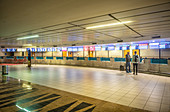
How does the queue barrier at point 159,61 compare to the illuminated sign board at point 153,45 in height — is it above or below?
below

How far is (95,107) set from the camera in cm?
408

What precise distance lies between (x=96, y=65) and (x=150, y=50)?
762cm

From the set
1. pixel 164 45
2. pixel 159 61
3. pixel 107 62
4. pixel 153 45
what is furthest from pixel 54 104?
pixel 153 45

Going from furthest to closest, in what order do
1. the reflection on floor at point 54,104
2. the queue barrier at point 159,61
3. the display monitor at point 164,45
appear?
1. the display monitor at point 164,45
2. the queue barrier at point 159,61
3. the reflection on floor at point 54,104

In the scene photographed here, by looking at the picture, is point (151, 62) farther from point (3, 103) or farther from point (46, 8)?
point (3, 103)

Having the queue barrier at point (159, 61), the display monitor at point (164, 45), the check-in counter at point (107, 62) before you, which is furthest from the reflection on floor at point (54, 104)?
the display monitor at point (164, 45)

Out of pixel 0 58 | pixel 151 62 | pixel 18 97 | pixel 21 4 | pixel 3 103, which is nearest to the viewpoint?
pixel 21 4

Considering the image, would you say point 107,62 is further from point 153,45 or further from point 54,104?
point 54,104

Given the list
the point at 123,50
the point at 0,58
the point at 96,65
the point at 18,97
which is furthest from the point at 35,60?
the point at 18,97

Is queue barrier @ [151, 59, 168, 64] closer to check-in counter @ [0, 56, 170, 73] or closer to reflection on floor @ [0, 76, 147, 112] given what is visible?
check-in counter @ [0, 56, 170, 73]

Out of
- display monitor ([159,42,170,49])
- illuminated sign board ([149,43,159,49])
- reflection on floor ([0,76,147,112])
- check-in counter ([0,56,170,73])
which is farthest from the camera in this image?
illuminated sign board ([149,43,159,49])

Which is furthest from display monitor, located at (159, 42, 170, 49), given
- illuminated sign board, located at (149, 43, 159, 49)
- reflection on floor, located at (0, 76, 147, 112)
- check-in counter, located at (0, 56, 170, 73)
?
reflection on floor, located at (0, 76, 147, 112)

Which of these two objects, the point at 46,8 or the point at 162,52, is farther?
the point at 162,52

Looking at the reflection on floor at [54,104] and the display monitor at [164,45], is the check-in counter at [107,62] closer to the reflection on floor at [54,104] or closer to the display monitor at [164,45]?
the display monitor at [164,45]
